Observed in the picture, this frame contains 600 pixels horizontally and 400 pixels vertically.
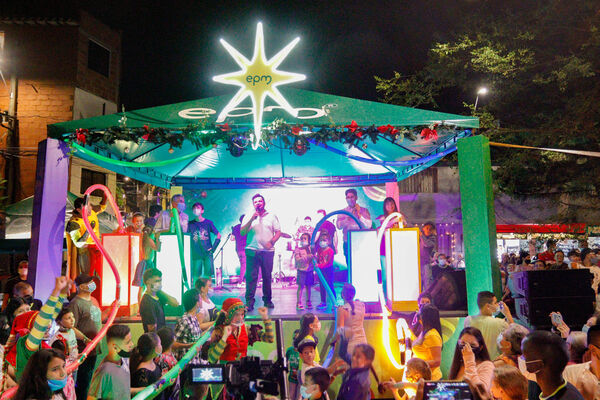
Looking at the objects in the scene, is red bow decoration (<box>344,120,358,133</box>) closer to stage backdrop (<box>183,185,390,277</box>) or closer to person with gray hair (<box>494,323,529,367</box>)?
person with gray hair (<box>494,323,529,367</box>)

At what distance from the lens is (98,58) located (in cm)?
1930

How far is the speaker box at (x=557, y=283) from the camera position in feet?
22.2

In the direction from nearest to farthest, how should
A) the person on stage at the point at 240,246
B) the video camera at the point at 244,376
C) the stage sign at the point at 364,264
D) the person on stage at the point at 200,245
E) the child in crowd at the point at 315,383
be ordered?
1. the child in crowd at the point at 315,383
2. the video camera at the point at 244,376
3. the stage sign at the point at 364,264
4. the person on stage at the point at 200,245
5. the person on stage at the point at 240,246

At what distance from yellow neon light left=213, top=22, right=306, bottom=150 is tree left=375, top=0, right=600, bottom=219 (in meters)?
5.84

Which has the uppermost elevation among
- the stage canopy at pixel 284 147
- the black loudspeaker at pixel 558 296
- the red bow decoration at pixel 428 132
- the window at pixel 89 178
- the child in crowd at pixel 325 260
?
the window at pixel 89 178

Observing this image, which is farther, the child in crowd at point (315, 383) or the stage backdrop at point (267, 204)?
the stage backdrop at point (267, 204)

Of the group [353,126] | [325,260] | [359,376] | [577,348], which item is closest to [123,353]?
[359,376]

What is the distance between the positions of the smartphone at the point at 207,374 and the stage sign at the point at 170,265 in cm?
358

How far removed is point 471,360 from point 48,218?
19.2ft

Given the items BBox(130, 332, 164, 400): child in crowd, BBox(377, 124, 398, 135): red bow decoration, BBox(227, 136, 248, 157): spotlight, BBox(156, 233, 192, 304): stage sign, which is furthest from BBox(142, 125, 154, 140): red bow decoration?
BBox(377, 124, 398, 135): red bow decoration

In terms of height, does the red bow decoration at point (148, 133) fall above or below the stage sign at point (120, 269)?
above

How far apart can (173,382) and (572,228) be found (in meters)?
11.4

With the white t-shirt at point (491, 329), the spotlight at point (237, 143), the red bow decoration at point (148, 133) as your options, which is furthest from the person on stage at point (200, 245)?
the white t-shirt at point (491, 329)

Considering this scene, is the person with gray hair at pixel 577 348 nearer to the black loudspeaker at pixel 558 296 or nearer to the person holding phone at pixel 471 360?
the person holding phone at pixel 471 360
